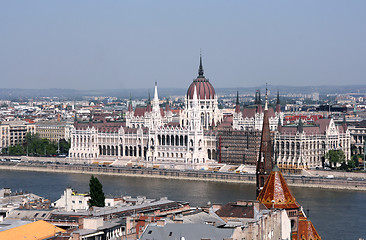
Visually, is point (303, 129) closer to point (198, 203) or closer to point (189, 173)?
point (189, 173)

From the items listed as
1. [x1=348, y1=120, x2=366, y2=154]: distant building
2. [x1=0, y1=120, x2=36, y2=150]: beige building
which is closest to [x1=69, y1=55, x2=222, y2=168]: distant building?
[x1=348, y1=120, x2=366, y2=154]: distant building

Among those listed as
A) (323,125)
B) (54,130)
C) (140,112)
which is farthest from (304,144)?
(54,130)

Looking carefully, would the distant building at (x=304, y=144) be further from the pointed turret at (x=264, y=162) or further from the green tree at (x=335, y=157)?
the pointed turret at (x=264, y=162)

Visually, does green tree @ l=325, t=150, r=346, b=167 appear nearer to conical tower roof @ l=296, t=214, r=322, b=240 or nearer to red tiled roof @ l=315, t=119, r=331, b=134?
red tiled roof @ l=315, t=119, r=331, b=134

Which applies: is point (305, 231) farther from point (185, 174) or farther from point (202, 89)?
point (202, 89)

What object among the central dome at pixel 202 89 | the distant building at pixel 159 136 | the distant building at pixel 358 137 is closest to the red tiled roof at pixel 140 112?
the distant building at pixel 159 136

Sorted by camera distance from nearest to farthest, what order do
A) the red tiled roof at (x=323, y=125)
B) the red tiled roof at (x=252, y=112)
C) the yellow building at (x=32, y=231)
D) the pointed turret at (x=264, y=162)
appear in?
the yellow building at (x=32, y=231), the pointed turret at (x=264, y=162), the red tiled roof at (x=323, y=125), the red tiled roof at (x=252, y=112)
